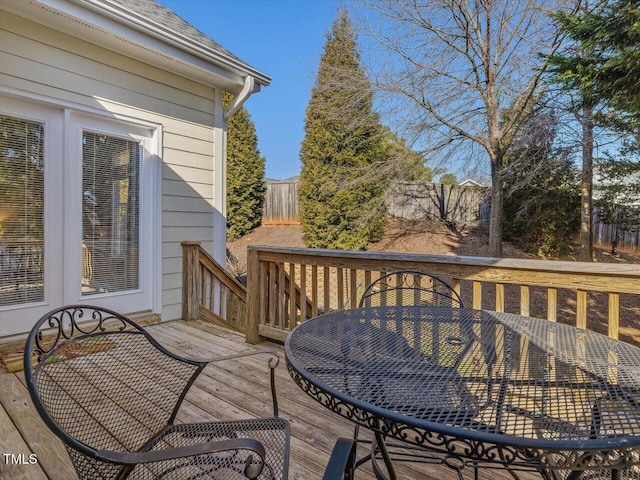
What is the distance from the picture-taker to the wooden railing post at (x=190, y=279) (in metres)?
3.96

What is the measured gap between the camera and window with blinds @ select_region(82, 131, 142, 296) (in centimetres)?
336

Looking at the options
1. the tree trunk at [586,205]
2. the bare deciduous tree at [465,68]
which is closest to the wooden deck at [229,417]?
the bare deciduous tree at [465,68]

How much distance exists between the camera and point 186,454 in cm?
92

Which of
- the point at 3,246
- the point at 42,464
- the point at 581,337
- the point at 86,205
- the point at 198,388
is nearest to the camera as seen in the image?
the point at 581,337

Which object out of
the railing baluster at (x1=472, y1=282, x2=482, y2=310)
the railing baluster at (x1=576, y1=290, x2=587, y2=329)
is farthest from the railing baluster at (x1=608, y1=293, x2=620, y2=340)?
the railing baluster at (x1=472, y1=282, x2=482, y2=310)

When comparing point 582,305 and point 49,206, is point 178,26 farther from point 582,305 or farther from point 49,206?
point 582,305

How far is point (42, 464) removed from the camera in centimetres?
167

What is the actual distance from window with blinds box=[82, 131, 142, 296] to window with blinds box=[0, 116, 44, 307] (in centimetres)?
33

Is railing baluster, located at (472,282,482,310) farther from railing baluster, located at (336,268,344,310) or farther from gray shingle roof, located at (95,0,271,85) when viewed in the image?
gray shingle roof, located at (95,0,271,85)

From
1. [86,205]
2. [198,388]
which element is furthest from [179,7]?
[198,388]

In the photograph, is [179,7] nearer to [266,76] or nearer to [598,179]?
[266,76]

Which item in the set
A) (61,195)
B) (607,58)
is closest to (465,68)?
(607,58)

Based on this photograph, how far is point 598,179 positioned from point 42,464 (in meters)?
10.8

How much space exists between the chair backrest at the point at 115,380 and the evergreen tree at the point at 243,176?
10949 millimetres
